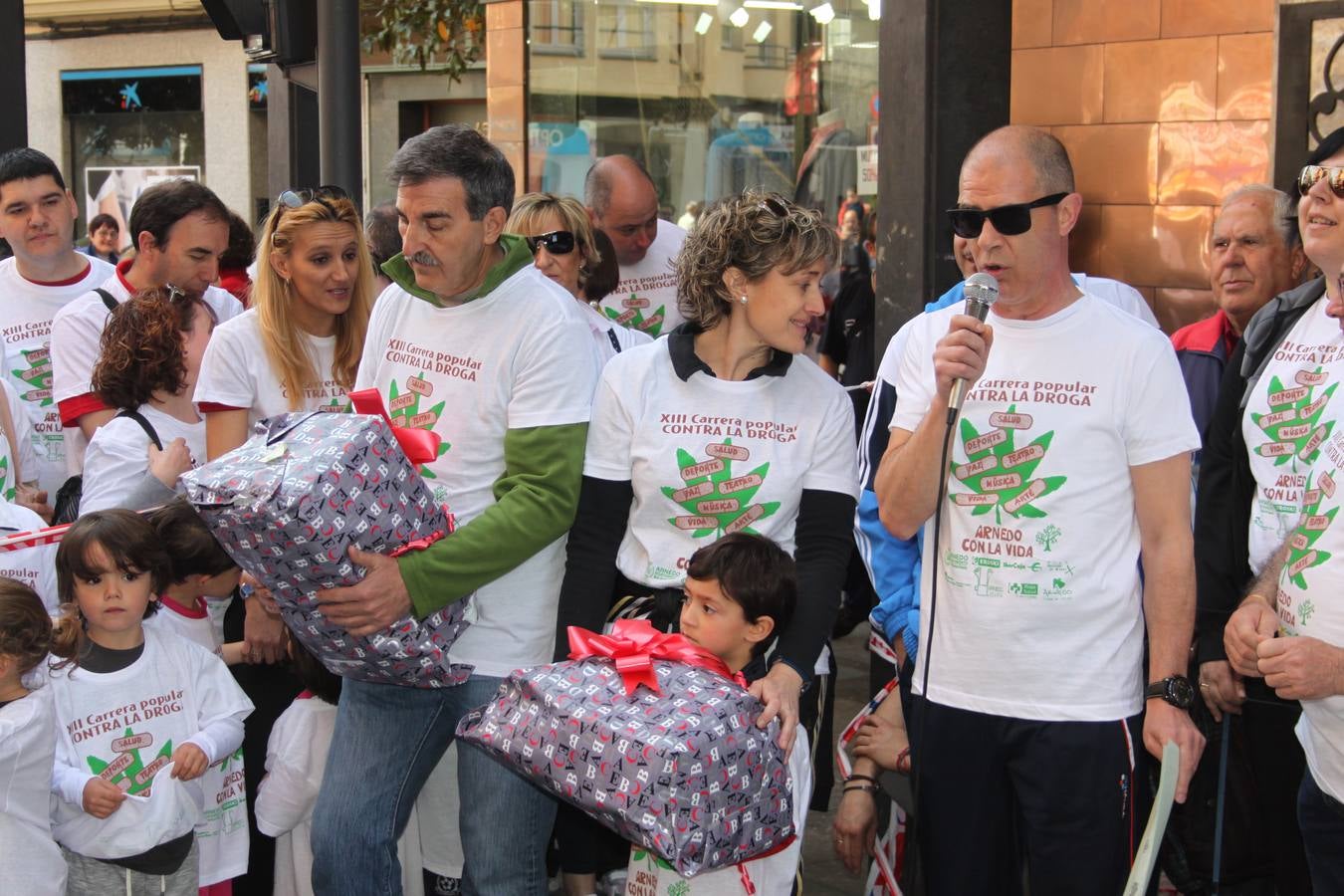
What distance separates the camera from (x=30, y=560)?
3982 mm

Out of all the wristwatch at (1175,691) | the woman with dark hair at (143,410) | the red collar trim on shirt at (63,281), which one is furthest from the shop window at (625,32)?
the wristwatch at (1175,691)

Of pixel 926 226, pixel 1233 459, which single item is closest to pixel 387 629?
pixel 1233 459

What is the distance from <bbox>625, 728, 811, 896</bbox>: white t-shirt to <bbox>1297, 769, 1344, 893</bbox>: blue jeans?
3.48ft

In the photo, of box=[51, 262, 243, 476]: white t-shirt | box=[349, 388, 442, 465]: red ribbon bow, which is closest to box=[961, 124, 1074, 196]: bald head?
box=[349, 388, 442, 465]: red ribbon bow

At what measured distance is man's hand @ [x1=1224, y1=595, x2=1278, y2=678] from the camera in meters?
3.12

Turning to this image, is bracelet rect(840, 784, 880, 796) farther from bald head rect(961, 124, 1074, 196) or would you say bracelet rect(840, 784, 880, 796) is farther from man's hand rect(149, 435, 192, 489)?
man's hand rect(149, 435, 192, 489)

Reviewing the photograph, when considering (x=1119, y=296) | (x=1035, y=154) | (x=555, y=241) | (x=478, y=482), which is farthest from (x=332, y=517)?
(x=1119, y=296)

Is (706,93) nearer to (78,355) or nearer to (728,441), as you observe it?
(78,355)

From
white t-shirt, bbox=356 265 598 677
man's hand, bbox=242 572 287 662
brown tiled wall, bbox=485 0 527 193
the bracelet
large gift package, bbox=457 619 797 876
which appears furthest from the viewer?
brown tiled wall, bbox=485 0 527 193

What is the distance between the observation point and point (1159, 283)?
21.9ft

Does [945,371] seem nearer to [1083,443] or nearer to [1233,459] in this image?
[1083,443]

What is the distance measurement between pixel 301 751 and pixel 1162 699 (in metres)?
2.30

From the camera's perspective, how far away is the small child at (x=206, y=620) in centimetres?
394

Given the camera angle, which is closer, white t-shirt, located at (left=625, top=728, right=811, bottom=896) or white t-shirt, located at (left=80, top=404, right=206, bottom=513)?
white t-shirt, located at (left=625, top=728, right=811, bottom=896)
